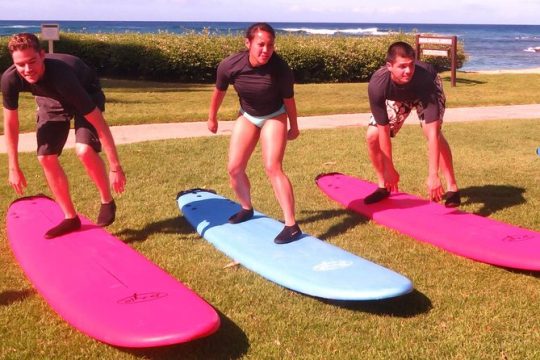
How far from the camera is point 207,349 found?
3.48m

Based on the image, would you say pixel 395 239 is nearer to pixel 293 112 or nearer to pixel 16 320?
pixel 293 112

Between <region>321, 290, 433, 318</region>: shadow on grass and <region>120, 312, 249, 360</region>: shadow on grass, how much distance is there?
0.74 metres

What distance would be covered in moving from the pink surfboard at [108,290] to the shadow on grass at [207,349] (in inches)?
7.7

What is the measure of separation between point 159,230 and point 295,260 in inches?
63.5

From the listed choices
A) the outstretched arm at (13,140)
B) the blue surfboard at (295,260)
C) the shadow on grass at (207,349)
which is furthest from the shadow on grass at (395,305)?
the outstretched arm at (13,140)

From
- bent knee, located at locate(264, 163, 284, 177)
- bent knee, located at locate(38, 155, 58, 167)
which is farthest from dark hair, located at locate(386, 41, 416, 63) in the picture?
bent knee, located at locate(38, 155, 58, 167)

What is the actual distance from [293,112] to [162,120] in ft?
23.0

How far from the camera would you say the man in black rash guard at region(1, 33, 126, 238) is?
174 inches

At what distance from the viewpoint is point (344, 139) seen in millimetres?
9789

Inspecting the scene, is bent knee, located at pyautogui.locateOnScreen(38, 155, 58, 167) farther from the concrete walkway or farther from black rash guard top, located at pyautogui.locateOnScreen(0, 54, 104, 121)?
the concrete walkway

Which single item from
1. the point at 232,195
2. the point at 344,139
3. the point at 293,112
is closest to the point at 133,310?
the point at 293,112

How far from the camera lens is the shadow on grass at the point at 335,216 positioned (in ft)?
18.0

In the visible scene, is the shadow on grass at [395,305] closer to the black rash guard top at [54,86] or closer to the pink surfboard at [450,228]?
the pink surfboard at [450,228]

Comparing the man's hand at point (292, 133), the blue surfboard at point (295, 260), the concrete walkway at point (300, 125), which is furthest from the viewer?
the concrete walkway at point (300, 125)
